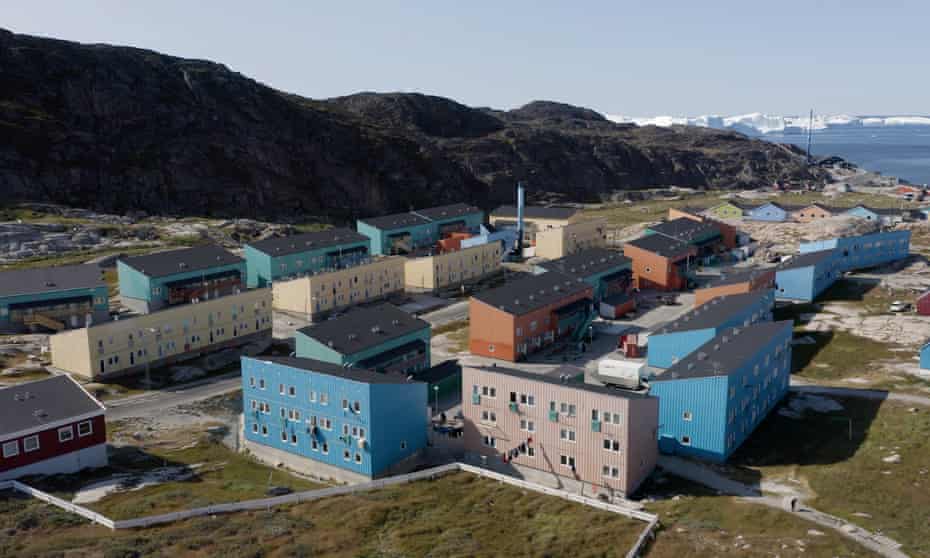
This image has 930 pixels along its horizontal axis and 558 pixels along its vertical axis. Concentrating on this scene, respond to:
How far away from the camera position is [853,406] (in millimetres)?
49562

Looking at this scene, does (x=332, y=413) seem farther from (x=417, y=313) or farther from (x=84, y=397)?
(x=417, y=313)

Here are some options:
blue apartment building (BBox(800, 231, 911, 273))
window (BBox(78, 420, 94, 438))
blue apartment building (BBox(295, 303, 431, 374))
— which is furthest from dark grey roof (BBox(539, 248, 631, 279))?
window (BBox(78, 420, 94, 438))

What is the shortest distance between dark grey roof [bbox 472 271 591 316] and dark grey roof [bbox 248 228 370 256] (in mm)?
30261

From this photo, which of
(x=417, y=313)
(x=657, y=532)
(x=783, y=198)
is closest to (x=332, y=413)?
(x=657, y=532)

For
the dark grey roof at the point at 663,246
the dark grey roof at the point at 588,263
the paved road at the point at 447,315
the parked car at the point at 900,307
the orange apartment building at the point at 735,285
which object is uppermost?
the dark grey roof at the point at 663,246

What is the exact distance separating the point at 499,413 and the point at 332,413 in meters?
9.21

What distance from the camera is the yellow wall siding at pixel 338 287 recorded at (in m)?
76.8

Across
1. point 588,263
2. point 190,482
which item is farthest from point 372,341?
point 588,263

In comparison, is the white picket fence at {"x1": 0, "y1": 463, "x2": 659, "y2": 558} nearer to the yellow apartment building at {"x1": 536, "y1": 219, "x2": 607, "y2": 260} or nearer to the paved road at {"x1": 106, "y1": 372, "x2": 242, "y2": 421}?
the paved road at {"x1": 106, "y1": 372, "x2": 242, "y2": 421}

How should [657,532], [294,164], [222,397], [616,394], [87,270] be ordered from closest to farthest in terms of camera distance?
[657,532] → [616,394] → [222,397] → [87,270] → [294,164]

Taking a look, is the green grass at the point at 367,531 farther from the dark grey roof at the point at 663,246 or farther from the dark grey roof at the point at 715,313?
the dark grey roof at the point at 663,246

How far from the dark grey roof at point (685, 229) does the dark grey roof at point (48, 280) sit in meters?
69.0

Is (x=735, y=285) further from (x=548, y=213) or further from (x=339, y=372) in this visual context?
(x=548, y=213)

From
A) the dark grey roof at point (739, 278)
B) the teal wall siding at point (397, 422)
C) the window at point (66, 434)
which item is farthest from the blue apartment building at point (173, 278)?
the dark grey roof at point (739, 278)
